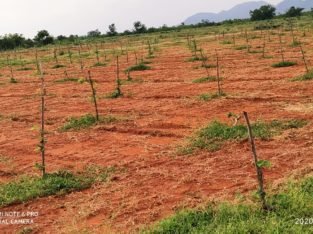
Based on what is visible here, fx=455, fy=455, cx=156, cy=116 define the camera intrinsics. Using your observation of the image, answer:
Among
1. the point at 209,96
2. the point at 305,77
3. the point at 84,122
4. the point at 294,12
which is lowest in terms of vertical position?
the point at 84,122

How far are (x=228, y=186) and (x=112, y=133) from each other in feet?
10.9

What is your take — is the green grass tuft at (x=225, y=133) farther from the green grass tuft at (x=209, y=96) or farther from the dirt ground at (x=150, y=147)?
the green grass tuft at (x=209, y=96)

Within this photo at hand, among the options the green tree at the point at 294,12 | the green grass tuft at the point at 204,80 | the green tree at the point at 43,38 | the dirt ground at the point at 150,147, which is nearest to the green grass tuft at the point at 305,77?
the dirt ground at the point at 150,147

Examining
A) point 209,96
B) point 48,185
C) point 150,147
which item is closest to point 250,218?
point 48,185

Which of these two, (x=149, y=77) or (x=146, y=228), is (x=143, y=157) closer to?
(x=146, y=228)

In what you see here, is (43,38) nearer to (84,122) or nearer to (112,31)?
(112,31)

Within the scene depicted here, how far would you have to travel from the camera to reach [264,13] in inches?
2296

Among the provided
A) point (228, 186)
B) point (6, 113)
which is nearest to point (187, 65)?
point (6, 113)

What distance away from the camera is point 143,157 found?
6.55m

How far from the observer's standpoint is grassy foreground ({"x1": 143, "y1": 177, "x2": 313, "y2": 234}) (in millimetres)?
4023

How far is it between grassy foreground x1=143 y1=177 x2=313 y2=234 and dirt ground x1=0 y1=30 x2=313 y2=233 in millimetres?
330

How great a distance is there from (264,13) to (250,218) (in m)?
57.5

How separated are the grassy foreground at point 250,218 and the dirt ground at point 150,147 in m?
0.33

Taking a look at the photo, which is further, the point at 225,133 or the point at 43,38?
the point at 43,38
